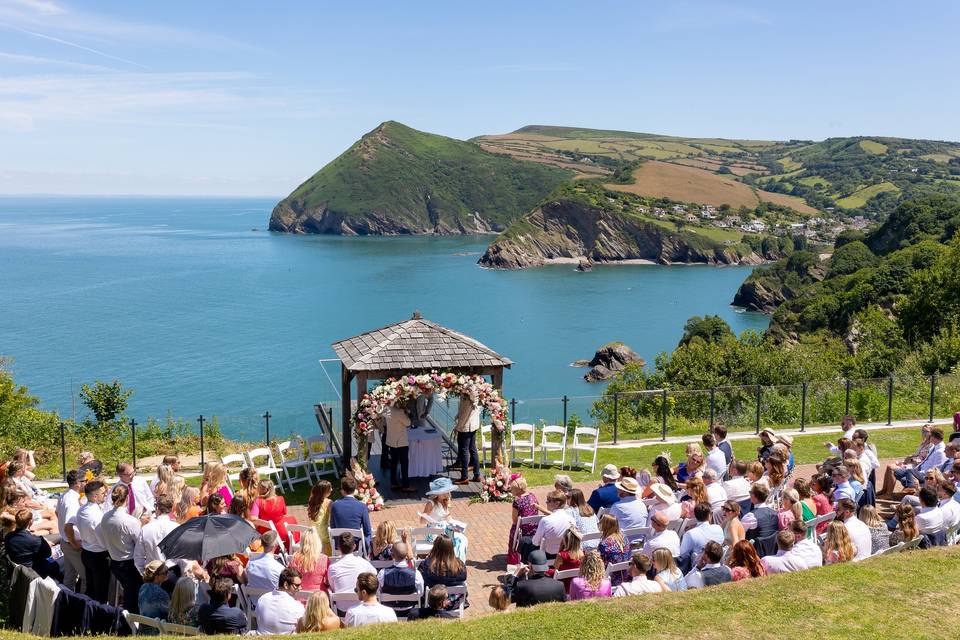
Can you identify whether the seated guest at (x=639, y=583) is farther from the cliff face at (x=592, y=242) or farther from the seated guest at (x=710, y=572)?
the cliff face at (x=592, y=242)

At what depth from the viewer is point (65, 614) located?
8.08 meters

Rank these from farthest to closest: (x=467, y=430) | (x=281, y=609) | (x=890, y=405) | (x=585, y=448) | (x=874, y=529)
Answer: (x=890, y=405)
(x=585, y=448)
(x=467, y=430)
(x=874, y=529)
(x=281, y=609)

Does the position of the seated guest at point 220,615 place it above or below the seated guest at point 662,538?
below

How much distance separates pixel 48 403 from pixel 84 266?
99.0m

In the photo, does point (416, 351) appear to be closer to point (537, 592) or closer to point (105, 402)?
point (537, 592)

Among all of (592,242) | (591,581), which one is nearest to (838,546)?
(591,581)

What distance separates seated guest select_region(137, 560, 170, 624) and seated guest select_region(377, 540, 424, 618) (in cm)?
202

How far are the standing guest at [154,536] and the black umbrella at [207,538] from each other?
0.18 metres

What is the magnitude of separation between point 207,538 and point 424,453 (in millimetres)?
7313

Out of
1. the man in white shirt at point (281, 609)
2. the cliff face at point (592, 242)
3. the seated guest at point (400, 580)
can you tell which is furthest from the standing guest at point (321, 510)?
the cliff face at point (592, 242)

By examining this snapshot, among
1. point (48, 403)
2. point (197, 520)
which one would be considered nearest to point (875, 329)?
point (197, 520)

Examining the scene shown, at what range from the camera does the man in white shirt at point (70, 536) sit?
367 inches

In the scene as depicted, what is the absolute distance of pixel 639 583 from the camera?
26.9 ft

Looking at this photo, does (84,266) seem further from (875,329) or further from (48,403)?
(875,329)
